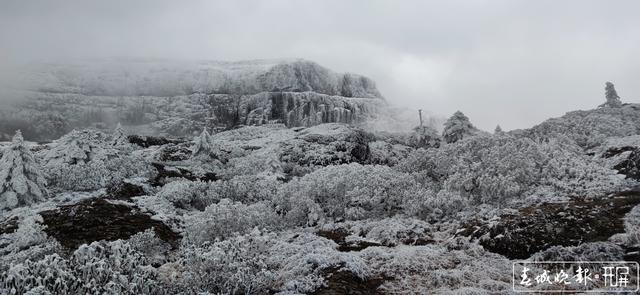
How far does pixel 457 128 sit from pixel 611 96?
18519 millimetres

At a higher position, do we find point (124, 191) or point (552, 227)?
point (552, 227)

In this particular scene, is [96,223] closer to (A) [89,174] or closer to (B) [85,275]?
(A) [89,174]

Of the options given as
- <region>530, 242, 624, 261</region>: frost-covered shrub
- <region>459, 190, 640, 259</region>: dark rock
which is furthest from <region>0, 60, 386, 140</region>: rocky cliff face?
<region>530, 242, 624, 261</region>: frost-covered shrub

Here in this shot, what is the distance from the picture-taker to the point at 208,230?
73.0 feet

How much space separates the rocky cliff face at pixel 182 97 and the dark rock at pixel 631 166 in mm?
82531

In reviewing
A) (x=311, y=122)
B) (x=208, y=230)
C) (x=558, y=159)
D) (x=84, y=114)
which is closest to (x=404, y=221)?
(x=208, y=230)

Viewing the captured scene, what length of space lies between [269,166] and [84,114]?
83.1 metres

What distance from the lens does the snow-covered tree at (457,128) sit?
172ft

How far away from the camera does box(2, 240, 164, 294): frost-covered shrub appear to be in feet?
40.2

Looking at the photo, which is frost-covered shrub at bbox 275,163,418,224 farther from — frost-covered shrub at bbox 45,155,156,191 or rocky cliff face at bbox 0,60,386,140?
rocky cliff face at bbox 0,60,386,140

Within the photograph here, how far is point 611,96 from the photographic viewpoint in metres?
53.2

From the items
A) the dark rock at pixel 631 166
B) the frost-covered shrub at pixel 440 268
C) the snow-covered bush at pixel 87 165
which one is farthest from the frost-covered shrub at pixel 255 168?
the dark rock at pixel 631 166

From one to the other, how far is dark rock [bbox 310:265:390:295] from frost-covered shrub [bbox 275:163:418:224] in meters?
10.6

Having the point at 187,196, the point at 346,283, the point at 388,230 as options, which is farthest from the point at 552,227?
the point at 187,196
